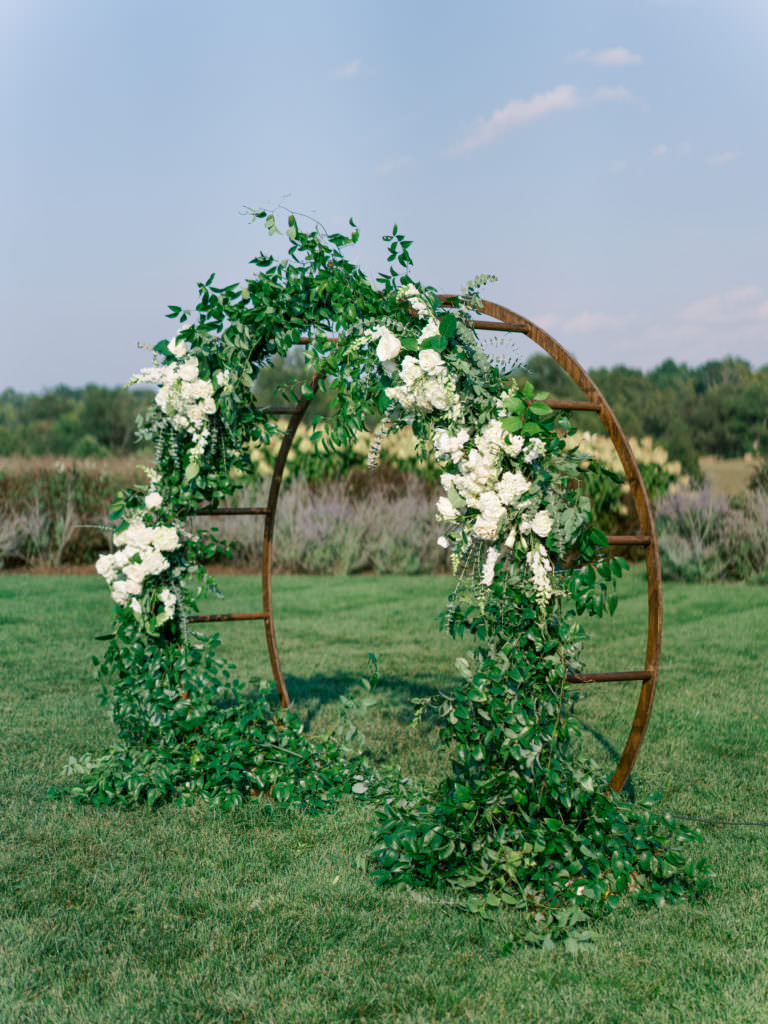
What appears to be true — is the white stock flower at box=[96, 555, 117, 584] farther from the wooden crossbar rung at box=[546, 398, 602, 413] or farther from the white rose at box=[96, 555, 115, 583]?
the wooden crossbar rung at box=[546, 398, 602, 413]

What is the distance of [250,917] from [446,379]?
192 cm

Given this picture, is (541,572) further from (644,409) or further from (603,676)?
(644,409)

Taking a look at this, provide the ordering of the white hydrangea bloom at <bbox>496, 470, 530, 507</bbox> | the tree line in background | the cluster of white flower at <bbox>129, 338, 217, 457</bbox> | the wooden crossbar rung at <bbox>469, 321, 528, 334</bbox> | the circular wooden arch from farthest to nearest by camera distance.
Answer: the tree line in background → the cluster of white flower at <bbox>129, 338, 217, 457</bbox> → the wooden crossbar rung at <bbox>469, 321, 528, 334</bbox> → the circular wooden arch → the white hydrangea bloom at <bbox>496, 470, 530, 507</bbox>

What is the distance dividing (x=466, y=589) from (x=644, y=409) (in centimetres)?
3040

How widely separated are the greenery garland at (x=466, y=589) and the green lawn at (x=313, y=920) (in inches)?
6.3

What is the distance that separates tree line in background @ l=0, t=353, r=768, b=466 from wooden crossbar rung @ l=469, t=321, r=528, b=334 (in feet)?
75.5

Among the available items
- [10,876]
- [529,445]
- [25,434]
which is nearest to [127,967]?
[10,876]

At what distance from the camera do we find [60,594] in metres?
9.06

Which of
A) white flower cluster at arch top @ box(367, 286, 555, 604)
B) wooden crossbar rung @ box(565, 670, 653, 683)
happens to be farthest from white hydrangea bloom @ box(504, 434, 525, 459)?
wooden crossbar rung @ box(565, 670, 653, 683)

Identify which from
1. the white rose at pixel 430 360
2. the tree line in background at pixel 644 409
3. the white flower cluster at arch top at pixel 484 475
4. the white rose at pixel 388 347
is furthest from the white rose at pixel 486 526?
the tree line in background at pixel 644 409

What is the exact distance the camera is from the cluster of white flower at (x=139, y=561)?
3918mm

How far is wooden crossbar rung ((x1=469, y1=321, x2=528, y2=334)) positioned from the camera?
11.0 ft

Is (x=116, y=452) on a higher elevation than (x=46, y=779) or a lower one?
higher

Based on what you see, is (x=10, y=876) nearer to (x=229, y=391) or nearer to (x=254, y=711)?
(x=254, y=711)
